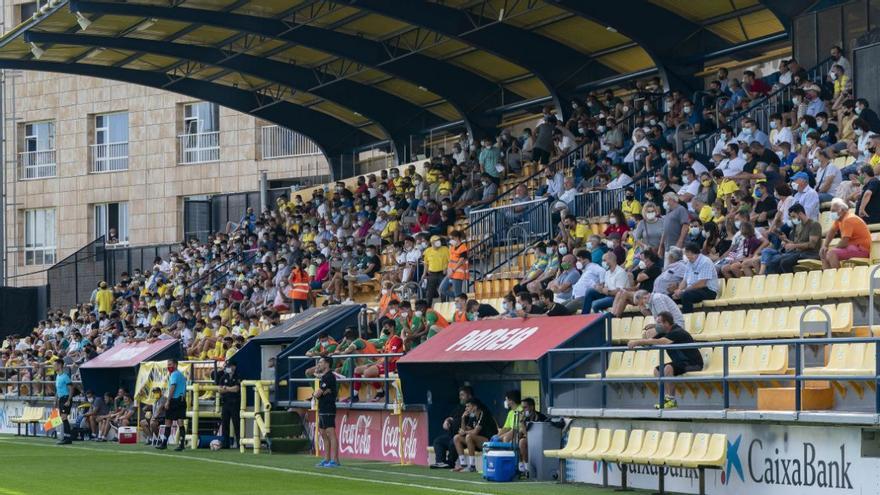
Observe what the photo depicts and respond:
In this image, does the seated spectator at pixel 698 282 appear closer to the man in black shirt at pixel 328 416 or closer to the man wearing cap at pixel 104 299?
the man in black shirt at pixel 328 416

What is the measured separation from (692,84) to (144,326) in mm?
15816

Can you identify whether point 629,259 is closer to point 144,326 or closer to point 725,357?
point 725,357

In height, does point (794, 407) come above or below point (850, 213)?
below

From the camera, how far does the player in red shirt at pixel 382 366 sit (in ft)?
85.6

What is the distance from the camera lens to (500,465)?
2052 cm

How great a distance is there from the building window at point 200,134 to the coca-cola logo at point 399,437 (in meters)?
34.6

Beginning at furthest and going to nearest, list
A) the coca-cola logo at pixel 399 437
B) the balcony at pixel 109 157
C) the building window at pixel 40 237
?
the building window at pixel 40 237
the balcony at pixel 109 157
the coca-cola logo at pixel 399 437

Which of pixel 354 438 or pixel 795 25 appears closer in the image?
pixel 354 438

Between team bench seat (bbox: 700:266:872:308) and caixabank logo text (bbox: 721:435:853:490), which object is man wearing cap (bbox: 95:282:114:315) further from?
caixabank logo text (bbox: 721:435:853:490)

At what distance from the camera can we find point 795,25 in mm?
30547

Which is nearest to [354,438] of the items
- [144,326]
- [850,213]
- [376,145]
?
[850,213]

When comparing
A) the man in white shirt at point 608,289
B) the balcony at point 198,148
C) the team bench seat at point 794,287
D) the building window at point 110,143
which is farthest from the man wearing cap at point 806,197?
the building window at point 110,143

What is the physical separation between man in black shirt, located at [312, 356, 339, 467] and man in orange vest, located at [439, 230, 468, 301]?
5888mm

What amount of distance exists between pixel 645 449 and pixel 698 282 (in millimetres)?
3837
